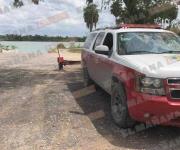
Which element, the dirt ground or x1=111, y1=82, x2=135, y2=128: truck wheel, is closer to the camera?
the dirt ground

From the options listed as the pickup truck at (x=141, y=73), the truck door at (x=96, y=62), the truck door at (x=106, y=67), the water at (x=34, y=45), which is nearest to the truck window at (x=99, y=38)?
the truck door at (x=96, y=62)

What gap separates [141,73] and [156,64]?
377 mm

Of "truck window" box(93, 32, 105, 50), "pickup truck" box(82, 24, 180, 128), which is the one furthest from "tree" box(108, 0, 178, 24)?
"pickup truck" box(82, 24, 180, 128)

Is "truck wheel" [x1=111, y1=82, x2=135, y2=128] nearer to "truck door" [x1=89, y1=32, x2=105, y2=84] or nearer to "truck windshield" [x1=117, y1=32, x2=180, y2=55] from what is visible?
"truck windshield" [x1=117, y1=32, x2=180, y2=55]

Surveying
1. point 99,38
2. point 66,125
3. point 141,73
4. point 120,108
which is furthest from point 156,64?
point 99,38

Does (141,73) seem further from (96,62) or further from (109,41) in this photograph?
(96,62)

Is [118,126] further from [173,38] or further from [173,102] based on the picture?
[173,38]

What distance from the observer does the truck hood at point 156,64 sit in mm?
6723

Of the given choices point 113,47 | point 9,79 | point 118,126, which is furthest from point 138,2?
point 118,126

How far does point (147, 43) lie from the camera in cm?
859

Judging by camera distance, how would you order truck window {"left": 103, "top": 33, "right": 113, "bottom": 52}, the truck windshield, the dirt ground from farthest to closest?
truck window {"left": 103, "top": 33, "right": 113, "bottom": 52} < the truck windshield < the dirt ground

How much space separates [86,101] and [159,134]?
343cm

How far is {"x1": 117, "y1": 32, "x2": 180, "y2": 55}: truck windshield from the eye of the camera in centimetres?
834

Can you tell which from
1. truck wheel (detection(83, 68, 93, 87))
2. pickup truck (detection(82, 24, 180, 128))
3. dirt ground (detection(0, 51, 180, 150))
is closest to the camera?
pickup truck (detection(82, 24, 180, 128))
